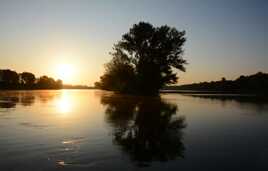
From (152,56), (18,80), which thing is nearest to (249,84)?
(152,56)

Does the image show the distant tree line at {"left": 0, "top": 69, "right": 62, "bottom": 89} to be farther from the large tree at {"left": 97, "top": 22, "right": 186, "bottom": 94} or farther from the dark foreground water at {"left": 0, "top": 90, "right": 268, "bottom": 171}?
the dark foreground water at {"left": 0, "top": 90, "right": 268, "bottom": 171}

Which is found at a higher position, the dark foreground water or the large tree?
the large tree

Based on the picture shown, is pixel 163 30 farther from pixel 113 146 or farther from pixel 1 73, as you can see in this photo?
pixel 1 73

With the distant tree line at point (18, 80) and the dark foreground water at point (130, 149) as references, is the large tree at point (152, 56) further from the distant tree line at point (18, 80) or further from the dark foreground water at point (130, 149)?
the distant tree line at point (18, 80)

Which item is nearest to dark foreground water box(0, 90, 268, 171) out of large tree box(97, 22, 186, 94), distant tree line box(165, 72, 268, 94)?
large tree box(97, 22, 186, 94)

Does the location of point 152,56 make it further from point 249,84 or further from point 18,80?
point 18,80

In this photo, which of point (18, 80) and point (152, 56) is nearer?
point (152, 56)

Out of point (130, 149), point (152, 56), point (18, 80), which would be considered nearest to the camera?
point (130, 149)

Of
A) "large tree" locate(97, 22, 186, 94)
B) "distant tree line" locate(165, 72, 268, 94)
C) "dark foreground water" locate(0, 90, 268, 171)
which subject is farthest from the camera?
"distant tree line" locate(165, 72, 268, 94)

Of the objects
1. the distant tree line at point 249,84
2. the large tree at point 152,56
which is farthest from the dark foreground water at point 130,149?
the distant tree line at point 249,84

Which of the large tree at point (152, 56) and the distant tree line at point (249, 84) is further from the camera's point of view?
the distant tree line at point (249, 84)

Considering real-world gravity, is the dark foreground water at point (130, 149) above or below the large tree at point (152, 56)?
below

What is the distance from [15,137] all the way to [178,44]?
175 feet

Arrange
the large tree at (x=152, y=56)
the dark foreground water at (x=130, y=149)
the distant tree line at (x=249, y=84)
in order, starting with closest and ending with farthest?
the dark foreground water at (x=130, y=149)
the large tree at (x=152, y=56)
the distant tree line at (x=249, y=84)
